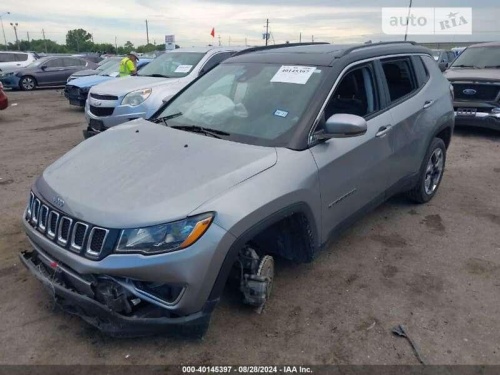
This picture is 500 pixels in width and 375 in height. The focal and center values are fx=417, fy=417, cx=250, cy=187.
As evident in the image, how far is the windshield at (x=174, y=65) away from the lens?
8211 millimetres

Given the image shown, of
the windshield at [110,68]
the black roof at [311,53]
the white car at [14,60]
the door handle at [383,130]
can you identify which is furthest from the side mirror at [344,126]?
the white car at [14,60]

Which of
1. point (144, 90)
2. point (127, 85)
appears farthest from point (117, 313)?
point (127, 85)

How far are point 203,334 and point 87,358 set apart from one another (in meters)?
0.70

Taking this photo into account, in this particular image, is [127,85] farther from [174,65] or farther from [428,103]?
[428,103]

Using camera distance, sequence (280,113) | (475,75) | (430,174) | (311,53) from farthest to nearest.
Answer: (475,75), (430,174), (311,53), (280,113)

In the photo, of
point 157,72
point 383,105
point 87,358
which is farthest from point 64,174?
point 157,72

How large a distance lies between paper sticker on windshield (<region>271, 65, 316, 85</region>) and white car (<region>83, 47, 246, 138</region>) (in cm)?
358

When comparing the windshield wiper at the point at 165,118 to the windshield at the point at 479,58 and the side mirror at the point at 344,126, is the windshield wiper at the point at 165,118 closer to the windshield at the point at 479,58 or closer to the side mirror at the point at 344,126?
the side mirror at the point at 344,126

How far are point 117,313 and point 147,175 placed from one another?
2.68ft

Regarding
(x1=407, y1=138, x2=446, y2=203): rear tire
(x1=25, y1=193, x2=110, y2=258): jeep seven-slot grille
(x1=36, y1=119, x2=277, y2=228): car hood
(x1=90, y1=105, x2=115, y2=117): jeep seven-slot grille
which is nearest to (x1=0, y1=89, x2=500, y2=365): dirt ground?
(x1=407, y1=138, x2=446, y2=203): rear tire

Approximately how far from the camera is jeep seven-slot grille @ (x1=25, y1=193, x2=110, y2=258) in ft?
7.46

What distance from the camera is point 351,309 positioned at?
9.77ft

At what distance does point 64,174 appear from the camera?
2770mm

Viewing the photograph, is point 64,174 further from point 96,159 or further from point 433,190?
point 433,190
